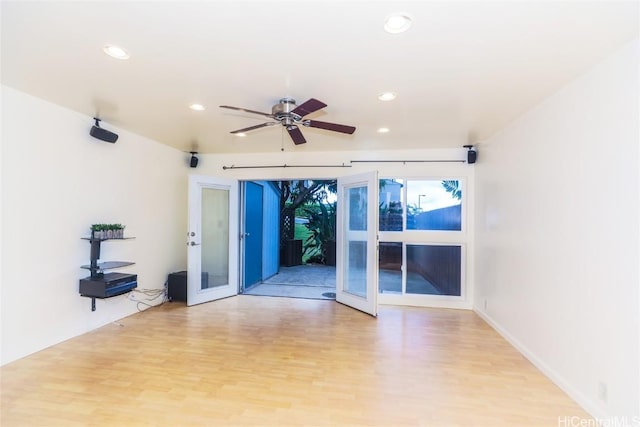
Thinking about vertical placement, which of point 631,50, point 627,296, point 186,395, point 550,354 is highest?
point 631,50

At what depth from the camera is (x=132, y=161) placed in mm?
3785

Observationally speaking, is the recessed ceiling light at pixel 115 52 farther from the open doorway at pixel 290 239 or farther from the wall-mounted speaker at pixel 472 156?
the wall-mounted speaker at pixel 472 156

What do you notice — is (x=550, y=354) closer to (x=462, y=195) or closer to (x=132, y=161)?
(x=462, y=195)

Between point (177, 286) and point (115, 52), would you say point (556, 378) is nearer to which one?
point (115, 52)

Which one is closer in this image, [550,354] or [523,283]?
[550,354]

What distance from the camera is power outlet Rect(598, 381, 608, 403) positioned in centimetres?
184

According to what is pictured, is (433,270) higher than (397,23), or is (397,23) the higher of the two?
(397,23)

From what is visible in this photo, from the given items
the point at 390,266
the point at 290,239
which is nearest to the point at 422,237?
the point at 390,266

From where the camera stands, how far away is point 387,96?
251 cm

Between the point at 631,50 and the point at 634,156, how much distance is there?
0.63m

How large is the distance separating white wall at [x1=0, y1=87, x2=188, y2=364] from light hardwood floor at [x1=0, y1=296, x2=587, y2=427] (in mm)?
267

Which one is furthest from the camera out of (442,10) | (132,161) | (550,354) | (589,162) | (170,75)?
(132,161)

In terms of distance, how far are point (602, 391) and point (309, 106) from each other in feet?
8.88

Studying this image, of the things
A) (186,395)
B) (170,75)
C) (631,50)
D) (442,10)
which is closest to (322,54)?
(442,10)
